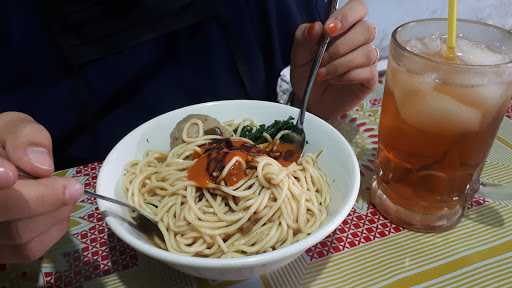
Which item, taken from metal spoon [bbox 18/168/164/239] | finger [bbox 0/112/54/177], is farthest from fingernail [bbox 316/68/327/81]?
finger [bbox 0/112/54/177]

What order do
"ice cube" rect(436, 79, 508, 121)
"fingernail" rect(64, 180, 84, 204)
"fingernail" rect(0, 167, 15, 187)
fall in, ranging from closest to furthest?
"fingernail" rect(0, 167, 15, 187) < "fingernail" rect(64, 180, 84, 204) < "ice cube" rect(436, 79, 508, 121)

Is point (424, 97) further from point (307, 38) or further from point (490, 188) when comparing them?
point (307, 38)

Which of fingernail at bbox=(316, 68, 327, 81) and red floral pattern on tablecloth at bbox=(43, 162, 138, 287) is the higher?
fingernail at bbox=(316, 68, 327, 81)

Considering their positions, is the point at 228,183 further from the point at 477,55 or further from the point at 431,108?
the point at 477,55

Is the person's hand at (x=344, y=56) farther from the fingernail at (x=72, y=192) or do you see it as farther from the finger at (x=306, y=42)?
the fingernail at (x=72, y=192)

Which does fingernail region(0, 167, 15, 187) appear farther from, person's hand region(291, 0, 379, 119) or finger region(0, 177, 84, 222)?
person's hand region(291, 0, 379, 119)

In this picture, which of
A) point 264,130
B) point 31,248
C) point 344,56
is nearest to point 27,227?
point 31,248

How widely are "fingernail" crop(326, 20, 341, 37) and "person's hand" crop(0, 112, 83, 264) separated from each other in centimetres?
79

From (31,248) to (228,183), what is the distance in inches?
17.3

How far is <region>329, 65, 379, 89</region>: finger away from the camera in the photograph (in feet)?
4.14

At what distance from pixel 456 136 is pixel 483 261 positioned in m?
0.29

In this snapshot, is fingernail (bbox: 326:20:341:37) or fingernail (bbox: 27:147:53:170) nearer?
fingernail (bbox: 27:147:53:170)

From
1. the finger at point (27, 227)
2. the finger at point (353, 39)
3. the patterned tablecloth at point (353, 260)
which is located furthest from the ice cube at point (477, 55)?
the finger at point (27, 227)

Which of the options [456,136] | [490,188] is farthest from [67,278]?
[490,188]
